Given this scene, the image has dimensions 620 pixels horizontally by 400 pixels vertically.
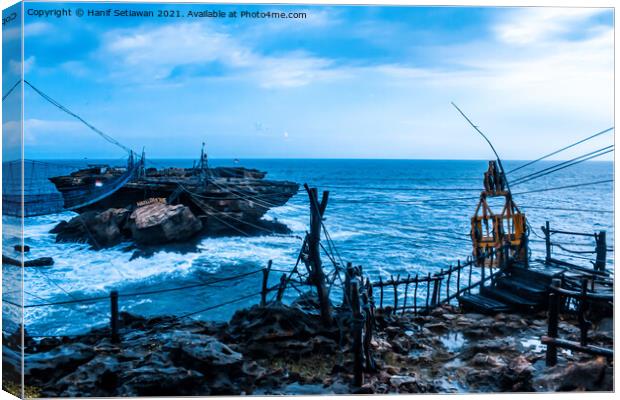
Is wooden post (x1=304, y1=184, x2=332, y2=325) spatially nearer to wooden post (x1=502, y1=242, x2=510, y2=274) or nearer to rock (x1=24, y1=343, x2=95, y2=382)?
rock (x1=24, y1=343, x2=95, y2=382)

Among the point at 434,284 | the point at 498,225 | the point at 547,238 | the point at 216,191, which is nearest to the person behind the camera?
the point at 498,225

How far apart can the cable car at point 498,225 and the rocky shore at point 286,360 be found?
142 cm

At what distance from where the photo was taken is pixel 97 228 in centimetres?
782

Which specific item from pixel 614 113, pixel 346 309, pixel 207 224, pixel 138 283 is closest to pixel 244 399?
pixel 346 309

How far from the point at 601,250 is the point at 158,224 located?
8.07 metres

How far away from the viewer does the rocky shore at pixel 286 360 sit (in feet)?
18.5

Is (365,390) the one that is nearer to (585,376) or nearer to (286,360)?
(286,360)

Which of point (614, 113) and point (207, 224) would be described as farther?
point (207, 224)

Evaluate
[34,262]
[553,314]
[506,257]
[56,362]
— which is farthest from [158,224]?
[506,257]

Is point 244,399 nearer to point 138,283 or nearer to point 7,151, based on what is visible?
point 138,283

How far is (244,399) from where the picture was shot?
5.70 metres

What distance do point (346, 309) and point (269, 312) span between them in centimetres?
125

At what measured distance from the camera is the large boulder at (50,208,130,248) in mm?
7547

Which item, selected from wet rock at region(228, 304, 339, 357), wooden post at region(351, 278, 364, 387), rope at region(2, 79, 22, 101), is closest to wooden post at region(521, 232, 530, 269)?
wet rock at region(228, 304, 339, 357)
